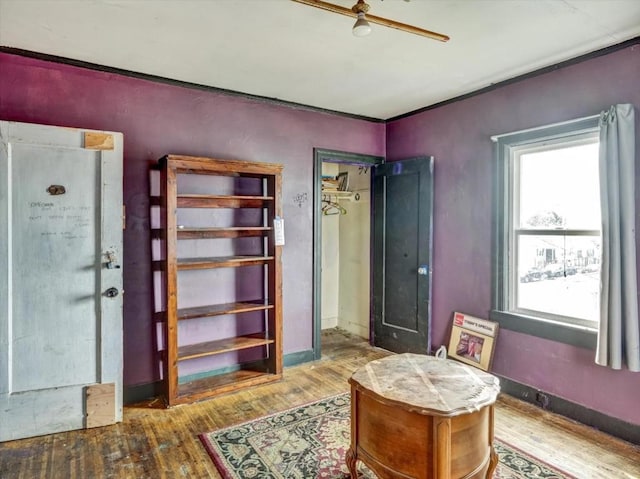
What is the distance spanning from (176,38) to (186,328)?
7.51ft

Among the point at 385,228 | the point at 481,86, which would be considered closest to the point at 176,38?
the point at 481,86

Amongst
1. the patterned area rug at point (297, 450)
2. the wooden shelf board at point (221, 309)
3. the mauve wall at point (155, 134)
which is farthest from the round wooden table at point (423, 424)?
the mauve wall at point (155, 134)

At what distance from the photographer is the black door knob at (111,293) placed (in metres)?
2.75

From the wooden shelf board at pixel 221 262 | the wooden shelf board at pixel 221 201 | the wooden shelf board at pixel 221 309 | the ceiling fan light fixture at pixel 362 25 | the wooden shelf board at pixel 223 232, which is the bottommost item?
the wooden shelf board at pixel 221 309

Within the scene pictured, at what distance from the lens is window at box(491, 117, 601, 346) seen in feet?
9.25

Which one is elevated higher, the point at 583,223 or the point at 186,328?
the point at 583,223

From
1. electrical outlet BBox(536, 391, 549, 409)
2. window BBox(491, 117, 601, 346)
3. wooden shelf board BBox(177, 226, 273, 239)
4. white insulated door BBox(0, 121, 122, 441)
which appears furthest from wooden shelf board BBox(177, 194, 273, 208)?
electrical outlet BBox(536, 391, 549, 409)

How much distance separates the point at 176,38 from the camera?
254 cm

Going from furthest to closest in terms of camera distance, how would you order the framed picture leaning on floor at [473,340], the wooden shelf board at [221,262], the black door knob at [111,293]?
the framed picture leaning on floor at [473,340] → the wooden shelf board at [221,262] → the black door knob at [111,293]

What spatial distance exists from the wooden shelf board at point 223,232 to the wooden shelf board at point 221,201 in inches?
9.1

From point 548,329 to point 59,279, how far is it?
361 cm

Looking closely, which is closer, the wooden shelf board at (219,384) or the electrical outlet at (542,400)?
the electrical outlet at (542,400)

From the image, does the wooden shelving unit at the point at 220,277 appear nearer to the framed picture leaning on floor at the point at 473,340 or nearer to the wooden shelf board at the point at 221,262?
the wooden shelf board at the point at 221,262

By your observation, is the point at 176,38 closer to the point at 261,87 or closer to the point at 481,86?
the point at 261,87
